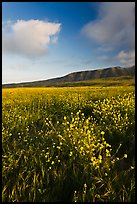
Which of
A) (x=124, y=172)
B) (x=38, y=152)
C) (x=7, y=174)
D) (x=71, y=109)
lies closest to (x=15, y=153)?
(x=38, y=152)

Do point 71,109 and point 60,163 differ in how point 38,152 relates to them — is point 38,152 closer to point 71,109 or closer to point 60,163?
point 60,163

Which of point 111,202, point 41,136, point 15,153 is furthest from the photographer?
point 41,136

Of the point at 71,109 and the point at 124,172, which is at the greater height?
the point at 71,109

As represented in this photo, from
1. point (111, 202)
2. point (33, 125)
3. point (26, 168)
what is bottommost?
point (111, 202)

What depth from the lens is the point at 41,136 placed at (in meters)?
5.88

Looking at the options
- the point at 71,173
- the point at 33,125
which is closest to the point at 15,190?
the point at 71,173

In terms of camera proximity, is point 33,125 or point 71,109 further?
point 71,109

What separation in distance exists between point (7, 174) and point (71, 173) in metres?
1.12

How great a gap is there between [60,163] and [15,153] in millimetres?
1049

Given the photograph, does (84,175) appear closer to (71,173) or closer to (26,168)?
(71,173)

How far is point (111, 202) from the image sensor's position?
11.6 ft

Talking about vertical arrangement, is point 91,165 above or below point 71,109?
below

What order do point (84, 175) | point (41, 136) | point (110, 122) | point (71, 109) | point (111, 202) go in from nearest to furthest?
point (111, 202) < point (84, 175) < point (41, 136) < point (110, 122) < point (71, 109)

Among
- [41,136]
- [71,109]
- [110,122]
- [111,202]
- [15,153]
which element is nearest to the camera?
[111,202]
